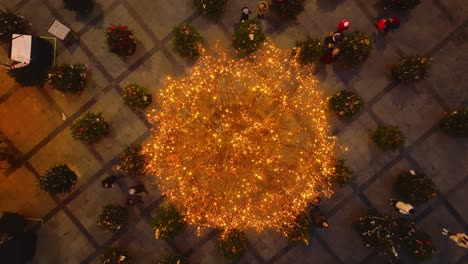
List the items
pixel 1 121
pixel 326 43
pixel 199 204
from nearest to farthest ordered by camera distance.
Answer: pixel 199 204 → pixel 326 43 → pixel 1 121

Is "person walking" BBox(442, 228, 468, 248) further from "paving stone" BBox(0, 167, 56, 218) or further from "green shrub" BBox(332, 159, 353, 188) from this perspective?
"paving stone" BBox(0, 167, 56, 218)

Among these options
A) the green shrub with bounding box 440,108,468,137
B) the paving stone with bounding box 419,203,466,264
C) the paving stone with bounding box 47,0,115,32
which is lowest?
the paving stone with bounding box 419,203,466,264

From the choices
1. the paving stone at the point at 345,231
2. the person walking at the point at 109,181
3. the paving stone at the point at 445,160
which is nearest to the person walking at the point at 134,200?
the person walking at the point at 109,181

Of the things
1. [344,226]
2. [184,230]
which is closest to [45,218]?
[184,230]

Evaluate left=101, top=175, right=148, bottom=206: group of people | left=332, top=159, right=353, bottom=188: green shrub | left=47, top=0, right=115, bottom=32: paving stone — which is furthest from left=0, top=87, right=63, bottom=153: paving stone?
left=332, top=159, right=353, bottom=188: green shrub

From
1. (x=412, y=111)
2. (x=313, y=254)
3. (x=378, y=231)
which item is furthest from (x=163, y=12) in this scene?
(x=378, y=231)

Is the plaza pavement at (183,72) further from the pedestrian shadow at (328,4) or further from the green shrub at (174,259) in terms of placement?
the green shrub at (174,259)

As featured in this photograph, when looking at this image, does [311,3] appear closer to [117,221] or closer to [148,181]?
[148,181]
